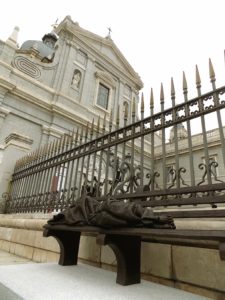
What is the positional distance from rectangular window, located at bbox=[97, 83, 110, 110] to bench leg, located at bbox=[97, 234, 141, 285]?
14485mm

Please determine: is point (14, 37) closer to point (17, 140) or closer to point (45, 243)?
point (17, 140)

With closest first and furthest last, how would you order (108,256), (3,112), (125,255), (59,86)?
1. (125,255)
2. (108,256)
3. (3,112)
4. (59,86)

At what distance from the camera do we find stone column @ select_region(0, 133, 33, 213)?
5773 millimetres

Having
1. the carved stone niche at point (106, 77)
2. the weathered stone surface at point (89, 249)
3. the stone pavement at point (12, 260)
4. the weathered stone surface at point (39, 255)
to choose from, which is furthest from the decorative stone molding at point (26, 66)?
the weathered stone surface at point (89, 249)

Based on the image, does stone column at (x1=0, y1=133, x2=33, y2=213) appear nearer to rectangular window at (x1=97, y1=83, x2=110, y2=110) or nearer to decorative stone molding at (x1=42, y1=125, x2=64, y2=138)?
decorative stone molding at (x1=42, y1=125, x2=64, y2=138)

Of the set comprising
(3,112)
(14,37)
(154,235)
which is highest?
(14,37)

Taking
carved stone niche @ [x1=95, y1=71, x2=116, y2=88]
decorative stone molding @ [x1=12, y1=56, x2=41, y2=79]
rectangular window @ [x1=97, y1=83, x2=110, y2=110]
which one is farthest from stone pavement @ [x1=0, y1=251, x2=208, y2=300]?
carved stone niche @ [x1=95, y1=71, x2=116, y2=88]

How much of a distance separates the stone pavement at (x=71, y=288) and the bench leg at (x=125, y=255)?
0.06 meters

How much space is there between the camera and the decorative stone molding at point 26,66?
1201cm

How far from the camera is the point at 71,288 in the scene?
158cm

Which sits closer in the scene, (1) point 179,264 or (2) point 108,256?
(1) point 179,264

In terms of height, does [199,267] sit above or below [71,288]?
above

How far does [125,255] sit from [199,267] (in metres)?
0.55

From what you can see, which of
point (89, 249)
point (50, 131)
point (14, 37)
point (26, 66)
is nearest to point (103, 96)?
point (26, 66)
